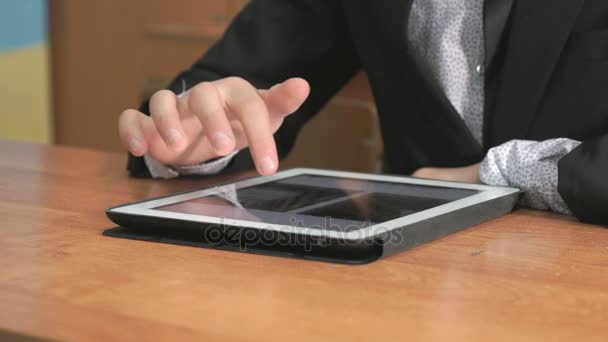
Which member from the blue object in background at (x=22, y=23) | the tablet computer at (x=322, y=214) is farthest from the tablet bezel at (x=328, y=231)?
the blue object in background at (x=22, y=23)

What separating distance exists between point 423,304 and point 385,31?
74 centimetres

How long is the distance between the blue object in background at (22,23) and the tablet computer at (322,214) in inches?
108

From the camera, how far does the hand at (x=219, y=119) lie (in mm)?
829

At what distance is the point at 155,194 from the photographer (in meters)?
0.94

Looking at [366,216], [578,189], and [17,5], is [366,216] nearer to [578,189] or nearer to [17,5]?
[578,189]

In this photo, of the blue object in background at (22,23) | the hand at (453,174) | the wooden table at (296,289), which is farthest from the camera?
the blue object in background at (22,23)

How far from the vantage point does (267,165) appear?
0.81 metres

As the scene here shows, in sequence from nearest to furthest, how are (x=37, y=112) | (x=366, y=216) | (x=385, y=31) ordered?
(x=366, y=216) < (x=385, y=31) < (x=37, y=112)

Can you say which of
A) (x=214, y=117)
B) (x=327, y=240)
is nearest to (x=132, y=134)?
(x=214, y=117)

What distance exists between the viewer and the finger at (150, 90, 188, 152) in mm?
878

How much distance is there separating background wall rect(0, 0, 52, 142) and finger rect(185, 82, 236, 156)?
2720 mm

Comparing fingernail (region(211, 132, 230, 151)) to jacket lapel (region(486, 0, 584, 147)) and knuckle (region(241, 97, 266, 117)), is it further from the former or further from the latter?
jacket lapel (region(486, 0, 584, 147))

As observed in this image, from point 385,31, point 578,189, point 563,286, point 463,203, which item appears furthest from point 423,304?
point 385,31

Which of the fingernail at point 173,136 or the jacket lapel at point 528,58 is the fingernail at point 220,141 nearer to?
the fingernail at point 173,136
